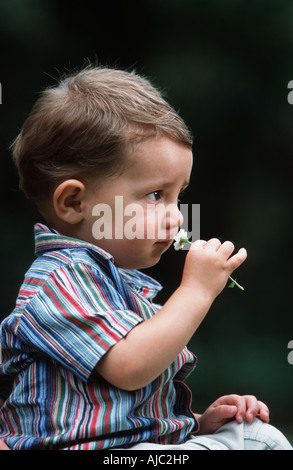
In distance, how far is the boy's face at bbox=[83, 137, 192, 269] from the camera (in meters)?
1.36

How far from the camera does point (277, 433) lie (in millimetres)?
1441

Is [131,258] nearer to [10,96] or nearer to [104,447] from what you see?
[104,447]

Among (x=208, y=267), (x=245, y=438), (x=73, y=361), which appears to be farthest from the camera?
(x=245, y=438)

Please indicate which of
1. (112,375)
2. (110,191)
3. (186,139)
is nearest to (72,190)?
(110,191)

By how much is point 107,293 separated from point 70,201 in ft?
0.62

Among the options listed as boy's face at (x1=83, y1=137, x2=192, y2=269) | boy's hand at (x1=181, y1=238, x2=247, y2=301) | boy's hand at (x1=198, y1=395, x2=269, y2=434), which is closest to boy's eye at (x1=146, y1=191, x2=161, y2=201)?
boy's face at (x1=83, y1=137, x2=192, y2=269)

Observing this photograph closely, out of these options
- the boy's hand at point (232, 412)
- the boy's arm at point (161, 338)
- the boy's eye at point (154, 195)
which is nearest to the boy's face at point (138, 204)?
the boy's eye at point (154, 195)

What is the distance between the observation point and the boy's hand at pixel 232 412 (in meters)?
1.48

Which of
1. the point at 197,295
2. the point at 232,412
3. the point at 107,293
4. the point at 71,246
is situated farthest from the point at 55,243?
the point at 232,412

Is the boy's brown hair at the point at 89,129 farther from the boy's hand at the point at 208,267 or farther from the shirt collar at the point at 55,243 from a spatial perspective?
the boy's hand at the point at 208,267

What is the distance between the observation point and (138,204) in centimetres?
136

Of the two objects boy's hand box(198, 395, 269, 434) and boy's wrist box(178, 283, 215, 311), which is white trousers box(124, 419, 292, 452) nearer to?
boy's hand box(198, 395, 269, 434)

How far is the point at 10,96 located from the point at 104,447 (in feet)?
4.97

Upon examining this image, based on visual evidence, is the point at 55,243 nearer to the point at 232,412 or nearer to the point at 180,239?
the point at 180,239
